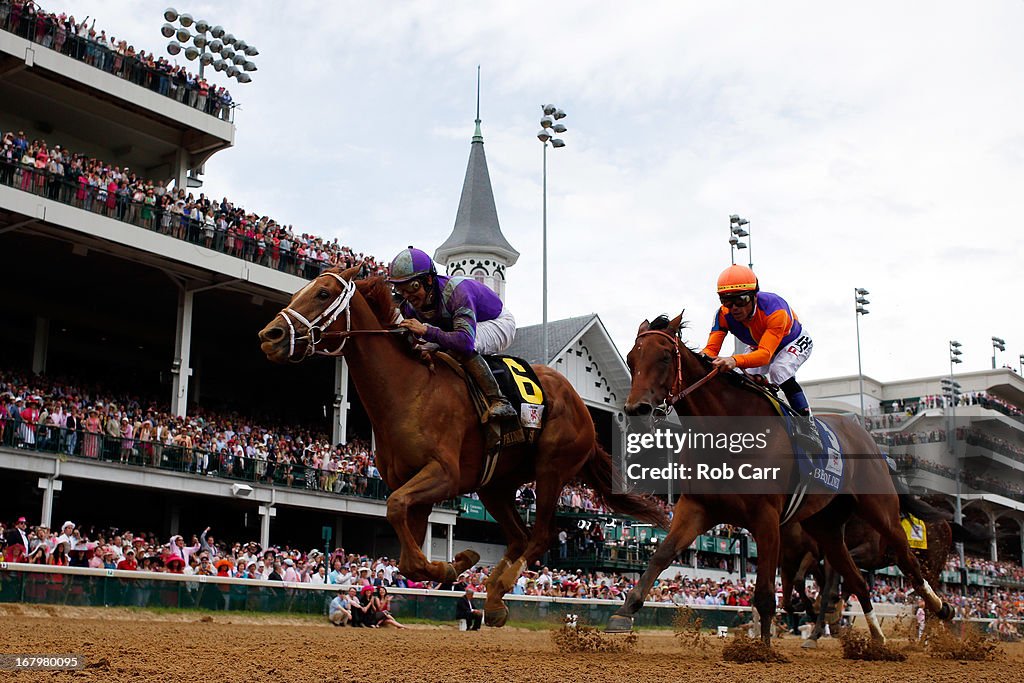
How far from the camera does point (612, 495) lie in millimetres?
9180

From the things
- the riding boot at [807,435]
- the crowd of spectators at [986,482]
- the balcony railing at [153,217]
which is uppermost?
the balcony railing at [153,217]

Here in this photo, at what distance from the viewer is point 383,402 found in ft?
24.2

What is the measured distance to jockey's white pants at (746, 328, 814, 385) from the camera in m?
8.93

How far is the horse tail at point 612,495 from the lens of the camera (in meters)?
9.06

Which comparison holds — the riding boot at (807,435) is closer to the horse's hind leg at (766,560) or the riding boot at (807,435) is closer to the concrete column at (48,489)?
the horse's hind leg at (766,560)

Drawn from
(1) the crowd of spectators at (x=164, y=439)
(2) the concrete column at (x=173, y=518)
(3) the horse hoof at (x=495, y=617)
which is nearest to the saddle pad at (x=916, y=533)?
(3) the horse hoof at (x=495, y=617)

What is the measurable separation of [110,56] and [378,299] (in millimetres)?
21620

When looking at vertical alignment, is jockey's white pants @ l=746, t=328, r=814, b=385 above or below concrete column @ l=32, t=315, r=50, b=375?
below

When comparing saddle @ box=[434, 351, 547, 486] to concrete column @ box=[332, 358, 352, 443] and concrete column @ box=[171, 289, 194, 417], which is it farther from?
concrete column @ box=[332, 358, 352, 443]

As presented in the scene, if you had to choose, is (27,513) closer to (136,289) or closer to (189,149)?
(136,289)

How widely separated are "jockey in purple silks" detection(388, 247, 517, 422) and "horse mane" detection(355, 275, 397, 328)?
146mm

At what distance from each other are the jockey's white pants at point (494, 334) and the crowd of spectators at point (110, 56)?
2020cm

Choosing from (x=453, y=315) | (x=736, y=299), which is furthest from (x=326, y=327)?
(x=736, y=299)

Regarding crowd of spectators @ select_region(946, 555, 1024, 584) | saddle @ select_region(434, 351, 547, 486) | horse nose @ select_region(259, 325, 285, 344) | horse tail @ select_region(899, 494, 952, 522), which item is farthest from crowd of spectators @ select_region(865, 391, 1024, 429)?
horse nose @ select_region(259, 325, 285, 344)
